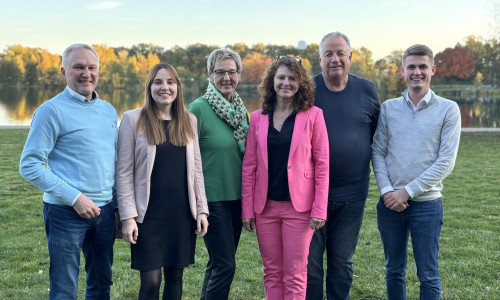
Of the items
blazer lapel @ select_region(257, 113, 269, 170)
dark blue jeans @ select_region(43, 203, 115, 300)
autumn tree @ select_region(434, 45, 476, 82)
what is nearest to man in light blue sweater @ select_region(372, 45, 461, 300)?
blazer lapel @ select_region(257, 113, 269, 170)

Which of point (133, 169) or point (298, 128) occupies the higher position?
point (298, 128)

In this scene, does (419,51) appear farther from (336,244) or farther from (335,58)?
(336,244)

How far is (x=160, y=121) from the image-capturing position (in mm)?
3092

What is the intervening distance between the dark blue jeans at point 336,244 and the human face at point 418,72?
3.17ft

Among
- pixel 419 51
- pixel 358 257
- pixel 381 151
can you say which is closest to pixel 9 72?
pixel 358 257

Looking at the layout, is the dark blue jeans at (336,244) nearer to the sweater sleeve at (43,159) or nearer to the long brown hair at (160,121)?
the long brown hair at (160,121)

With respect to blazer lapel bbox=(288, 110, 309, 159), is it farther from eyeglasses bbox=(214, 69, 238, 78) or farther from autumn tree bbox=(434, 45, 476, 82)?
autumn tree bbox=(434, 45, 476, 82)

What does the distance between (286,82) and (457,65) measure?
86733 mm

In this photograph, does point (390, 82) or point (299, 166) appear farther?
point (390, 82)

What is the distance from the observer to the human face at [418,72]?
3.30 m

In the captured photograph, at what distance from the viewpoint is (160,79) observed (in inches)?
122

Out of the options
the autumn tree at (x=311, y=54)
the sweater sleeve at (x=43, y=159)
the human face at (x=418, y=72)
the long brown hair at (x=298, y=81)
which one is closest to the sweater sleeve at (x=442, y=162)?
the human face at (x=418, y=72)

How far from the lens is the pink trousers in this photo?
10.8 ft

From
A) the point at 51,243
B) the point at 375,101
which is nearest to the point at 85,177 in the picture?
the point at 51,243
